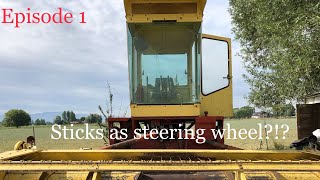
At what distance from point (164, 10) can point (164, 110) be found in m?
1.68

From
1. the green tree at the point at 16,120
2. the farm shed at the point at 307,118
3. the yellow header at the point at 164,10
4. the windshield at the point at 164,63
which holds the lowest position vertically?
the green tree at the point at 16,120

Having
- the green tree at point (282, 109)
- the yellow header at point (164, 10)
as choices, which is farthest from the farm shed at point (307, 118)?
the yellow header at point (164, 10)

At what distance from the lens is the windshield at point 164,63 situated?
6852 millimetres

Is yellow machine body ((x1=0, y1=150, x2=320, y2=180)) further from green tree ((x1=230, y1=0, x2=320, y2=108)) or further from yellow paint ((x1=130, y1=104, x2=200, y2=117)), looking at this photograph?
green tree ((x1=230, y1=0, x2=320, y2=108))

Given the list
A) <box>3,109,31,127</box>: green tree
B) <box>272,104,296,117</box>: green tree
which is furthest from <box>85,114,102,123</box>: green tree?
<box>3,109,31,127</box>: green tree

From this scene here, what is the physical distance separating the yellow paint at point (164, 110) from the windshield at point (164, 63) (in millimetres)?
95

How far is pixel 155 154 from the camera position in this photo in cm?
470

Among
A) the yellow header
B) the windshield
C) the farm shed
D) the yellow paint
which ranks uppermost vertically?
the yellow header

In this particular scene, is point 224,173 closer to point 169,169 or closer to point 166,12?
point 169,169

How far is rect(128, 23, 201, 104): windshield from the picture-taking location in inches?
270

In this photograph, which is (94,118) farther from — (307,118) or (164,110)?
(307,118)

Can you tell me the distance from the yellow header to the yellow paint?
143 centimetres

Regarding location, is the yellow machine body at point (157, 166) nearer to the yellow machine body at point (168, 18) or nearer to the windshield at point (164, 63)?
the yellow machine body at point (168, 18)

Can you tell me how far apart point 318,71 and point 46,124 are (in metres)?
63.5
